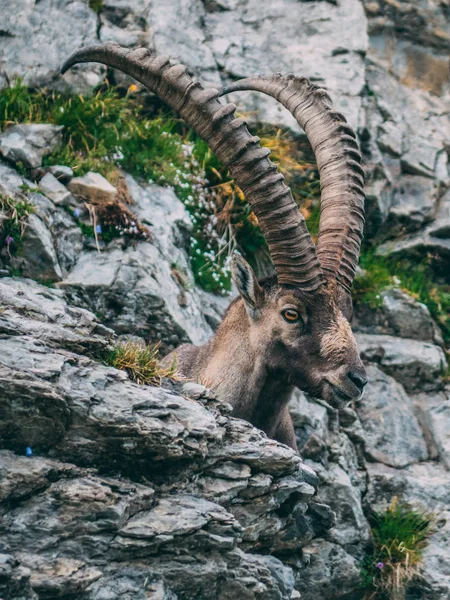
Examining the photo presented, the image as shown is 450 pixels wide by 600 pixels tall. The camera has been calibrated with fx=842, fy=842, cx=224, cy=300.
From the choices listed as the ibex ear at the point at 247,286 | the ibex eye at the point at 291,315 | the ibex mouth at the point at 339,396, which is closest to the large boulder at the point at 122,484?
the ibex mouth at the point at 339,396

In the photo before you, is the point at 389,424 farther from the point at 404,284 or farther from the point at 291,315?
the point at 291,315

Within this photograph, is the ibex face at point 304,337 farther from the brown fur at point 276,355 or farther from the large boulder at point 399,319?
the large boulder at point 399,319

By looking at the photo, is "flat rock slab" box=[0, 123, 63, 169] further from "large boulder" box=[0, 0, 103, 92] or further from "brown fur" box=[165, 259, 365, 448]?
"brown fur" box=[165, 259, 365, 448]

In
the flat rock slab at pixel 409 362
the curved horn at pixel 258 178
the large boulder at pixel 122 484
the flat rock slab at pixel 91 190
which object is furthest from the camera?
→ the flat rock slab at pixel 409 362

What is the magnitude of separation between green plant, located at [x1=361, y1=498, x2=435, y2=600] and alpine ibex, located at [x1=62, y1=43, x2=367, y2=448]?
214 centimetres

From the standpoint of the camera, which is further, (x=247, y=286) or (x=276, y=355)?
(x=247, y=286)

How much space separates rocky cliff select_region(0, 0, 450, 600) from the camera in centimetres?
638

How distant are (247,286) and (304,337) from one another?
910 millimetres

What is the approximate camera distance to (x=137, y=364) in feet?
25.6

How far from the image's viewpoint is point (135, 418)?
6789mm

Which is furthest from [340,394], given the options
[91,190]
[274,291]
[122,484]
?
[91,190]

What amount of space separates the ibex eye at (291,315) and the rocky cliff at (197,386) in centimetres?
127

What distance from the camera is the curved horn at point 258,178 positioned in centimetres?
866

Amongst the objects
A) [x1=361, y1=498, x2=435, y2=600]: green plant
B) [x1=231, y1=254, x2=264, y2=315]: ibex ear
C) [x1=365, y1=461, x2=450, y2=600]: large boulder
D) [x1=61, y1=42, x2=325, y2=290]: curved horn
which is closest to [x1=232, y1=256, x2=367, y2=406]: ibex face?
[x1=231, y1=254, x2=264, y2=315]: ibex ear
